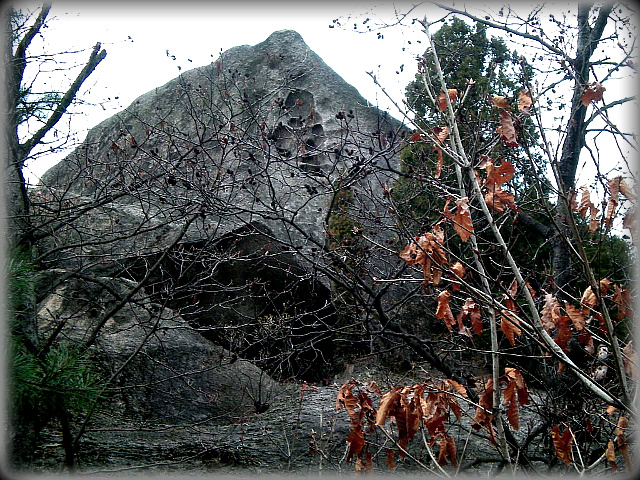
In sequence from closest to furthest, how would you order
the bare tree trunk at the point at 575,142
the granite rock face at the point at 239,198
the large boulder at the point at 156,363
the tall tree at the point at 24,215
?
1. the tall tree at the point at 24,215
2. the granite rock face at the point at 239,198
3. the large boulder at the point at 156,363
4. the bare tree trunk at the point at 575,142

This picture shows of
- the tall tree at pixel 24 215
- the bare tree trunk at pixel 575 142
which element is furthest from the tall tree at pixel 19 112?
the bare tree trunk at pixel 575 142

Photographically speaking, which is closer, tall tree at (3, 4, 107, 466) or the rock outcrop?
tall tree at (3, 4, 107, 466)

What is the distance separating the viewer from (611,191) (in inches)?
96.8

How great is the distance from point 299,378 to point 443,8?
3919 millimetres

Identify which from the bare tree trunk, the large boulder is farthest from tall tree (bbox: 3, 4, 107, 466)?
the bare tree trunk

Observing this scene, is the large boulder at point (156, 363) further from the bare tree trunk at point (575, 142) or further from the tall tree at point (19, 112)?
the bare tree trunk at point (575, 142)

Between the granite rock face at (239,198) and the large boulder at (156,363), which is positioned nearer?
the granite rock face at (239,198)

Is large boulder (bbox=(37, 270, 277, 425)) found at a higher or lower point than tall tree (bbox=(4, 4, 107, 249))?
lower

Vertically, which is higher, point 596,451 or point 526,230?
point 526,230

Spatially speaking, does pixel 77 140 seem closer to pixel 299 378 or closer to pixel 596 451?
pixel 299 378

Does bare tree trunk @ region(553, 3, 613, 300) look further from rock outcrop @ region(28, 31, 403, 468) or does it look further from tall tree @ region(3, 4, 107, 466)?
tall tree @ region(3, 4, 107, 466)

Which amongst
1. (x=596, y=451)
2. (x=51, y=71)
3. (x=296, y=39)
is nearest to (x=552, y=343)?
(x=596, y=451)

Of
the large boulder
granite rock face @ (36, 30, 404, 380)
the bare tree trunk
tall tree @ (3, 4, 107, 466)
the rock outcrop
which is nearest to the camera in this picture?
tall tree @ (3, 4, 107, 466)

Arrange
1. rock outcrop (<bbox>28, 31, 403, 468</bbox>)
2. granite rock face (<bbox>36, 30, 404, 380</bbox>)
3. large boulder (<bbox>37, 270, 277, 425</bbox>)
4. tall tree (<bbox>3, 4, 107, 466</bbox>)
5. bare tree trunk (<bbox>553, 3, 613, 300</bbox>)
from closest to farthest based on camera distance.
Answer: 1. tall tree (<bbox>3, 4, 107, 466</bbox>)
2. rock outcrop (<bbox>28, 31, 403, 468</bbox>)
3. granite rock face (<bbox>36, 30, 404, 380</bbox>)
4. large boulder (<bbox>37, 270, 277, 425</bbox>)
5. bare tree trunk (<bbox>553, 3, 613, 300</bbox>)
